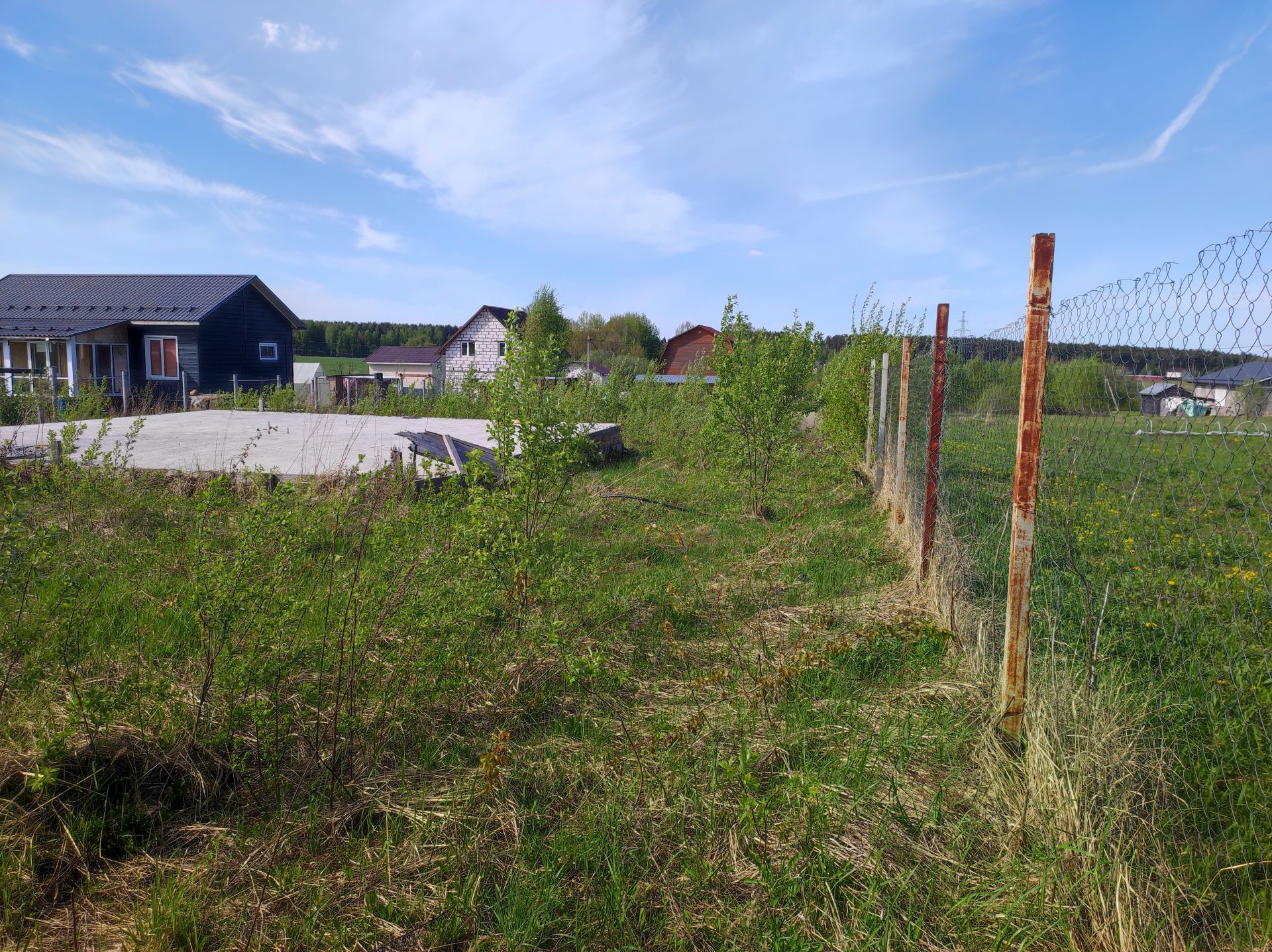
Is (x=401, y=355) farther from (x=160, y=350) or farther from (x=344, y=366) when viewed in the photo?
(x=160, y=350)

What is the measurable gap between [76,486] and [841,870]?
19.9 ft

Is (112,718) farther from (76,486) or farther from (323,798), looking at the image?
(76,486)

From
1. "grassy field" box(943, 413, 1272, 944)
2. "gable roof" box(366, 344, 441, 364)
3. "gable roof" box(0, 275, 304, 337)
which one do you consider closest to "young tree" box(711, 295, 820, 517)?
"grassy field" box(943, 413, 1272, 944)

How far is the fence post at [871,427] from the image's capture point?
31.6 ft

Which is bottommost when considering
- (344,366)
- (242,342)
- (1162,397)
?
(1162,397)

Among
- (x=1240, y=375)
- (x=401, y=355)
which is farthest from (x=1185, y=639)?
(x=401, y=355)

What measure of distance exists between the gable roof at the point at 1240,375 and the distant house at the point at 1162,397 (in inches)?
5.0

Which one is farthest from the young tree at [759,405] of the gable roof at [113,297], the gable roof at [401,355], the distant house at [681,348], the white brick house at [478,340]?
the gable roof at [401,355]

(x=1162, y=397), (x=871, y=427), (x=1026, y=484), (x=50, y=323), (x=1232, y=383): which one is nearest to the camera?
(x=1232, y=383)

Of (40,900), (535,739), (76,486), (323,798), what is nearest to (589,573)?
(535,739)

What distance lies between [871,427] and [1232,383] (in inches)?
321

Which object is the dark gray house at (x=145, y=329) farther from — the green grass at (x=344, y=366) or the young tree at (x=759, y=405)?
the green grass at (x=344, y=366)

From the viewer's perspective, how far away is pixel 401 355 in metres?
67.2

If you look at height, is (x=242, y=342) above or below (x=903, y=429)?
above
